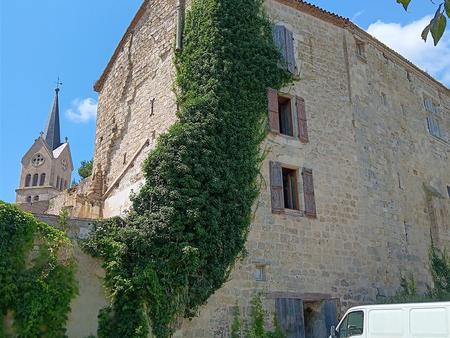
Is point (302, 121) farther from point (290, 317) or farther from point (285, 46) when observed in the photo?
point (290, 317)

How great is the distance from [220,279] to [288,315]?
194 cm

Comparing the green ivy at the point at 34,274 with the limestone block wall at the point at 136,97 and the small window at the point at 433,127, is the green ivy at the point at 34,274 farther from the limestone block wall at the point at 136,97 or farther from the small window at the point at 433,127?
the small window at the point at 433,127

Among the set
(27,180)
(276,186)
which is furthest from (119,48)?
(27,180)

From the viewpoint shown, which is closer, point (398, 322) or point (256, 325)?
point (398, 322)

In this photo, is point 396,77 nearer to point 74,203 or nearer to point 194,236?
point 194,236

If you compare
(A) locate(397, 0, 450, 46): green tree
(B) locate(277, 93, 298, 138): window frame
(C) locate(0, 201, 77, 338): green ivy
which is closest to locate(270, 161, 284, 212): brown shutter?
(B) locate(277, 93, 298, 138): window frame

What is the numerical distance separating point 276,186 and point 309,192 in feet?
3.56

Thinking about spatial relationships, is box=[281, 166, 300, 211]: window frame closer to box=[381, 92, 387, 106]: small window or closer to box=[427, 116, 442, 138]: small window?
box=[381, 92, 387, 106]: small window

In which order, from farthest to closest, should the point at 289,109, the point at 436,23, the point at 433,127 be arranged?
the point at 433,127 → the point at 289,109 → the point at 436,23

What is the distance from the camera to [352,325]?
8555 millimetres

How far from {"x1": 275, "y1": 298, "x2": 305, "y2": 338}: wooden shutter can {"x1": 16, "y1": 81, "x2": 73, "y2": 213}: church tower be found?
1536 inches

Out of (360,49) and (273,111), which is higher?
(360,49)

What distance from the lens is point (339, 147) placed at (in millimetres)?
13328

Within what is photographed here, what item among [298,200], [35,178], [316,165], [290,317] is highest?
[35,178]
